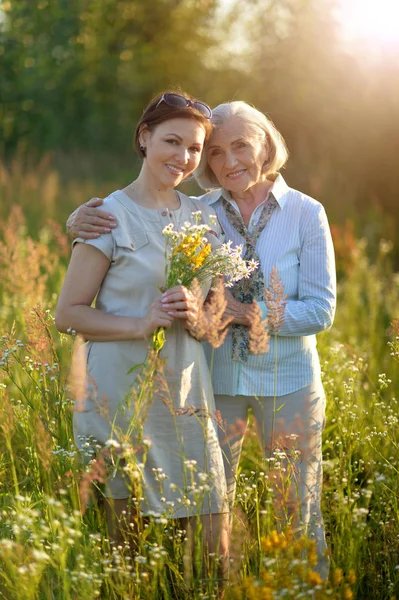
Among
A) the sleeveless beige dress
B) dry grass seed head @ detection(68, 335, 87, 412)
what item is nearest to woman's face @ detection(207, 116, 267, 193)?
the sleeveless beige dress

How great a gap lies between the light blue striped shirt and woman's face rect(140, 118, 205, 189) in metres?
0.48

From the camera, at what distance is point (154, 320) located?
9.24ft

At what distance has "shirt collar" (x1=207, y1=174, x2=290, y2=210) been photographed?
3406mm

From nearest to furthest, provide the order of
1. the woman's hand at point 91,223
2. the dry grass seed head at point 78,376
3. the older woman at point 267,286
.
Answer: the dry grass seed head at point 78,376 → the woman's hand at point 91,223 → the older woman at point 267,286

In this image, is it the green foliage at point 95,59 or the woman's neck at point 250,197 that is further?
the green foliage at point 95,59

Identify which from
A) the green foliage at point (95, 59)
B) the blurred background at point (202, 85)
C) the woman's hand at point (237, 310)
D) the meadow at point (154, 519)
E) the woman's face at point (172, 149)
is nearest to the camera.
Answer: the meadow at point (154, 519)

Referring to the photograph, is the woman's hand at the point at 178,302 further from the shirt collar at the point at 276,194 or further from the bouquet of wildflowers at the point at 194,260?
the shirt collar at the point at 276,194

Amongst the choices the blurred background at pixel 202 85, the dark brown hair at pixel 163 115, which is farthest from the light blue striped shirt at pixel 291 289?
the blurred background at pixel 202 85

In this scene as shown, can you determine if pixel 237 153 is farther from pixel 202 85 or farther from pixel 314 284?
pixel 202 85

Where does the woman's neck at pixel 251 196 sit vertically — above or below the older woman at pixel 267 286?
above

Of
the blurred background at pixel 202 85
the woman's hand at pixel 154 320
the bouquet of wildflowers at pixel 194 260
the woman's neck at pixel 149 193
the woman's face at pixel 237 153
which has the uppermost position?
the blurred background at pixel 202 85

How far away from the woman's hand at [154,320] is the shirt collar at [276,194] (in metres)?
0.84

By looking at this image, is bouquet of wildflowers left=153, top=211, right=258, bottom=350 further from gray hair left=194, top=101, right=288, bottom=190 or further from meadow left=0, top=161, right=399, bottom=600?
gray hair left=194, top=101, right=288, bottom=190

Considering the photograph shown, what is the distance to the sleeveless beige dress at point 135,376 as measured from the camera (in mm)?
2943
